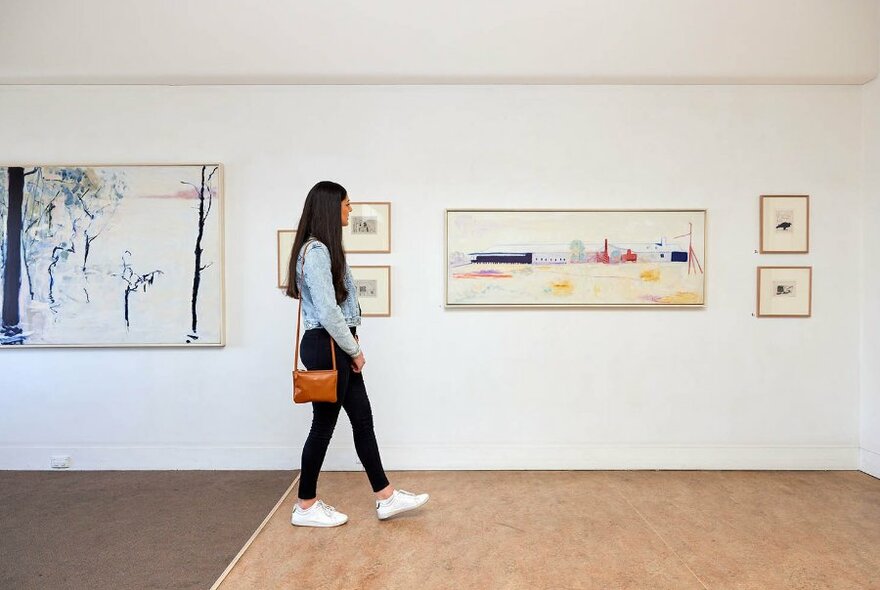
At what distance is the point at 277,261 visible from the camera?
3.61 m

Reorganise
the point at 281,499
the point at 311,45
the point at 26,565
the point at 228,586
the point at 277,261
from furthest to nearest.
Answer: the point at 277,261 < the point at 311,45 < the point at 281,499 < the point at 26,565 < the point at 228,586

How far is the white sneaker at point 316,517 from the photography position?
274cm

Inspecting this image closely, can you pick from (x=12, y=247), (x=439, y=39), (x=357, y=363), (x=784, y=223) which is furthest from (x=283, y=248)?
(x=784, y=223)

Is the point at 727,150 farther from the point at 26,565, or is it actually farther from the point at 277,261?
the point at 26,565

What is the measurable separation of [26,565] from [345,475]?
1.62 m

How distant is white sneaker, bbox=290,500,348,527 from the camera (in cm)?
274

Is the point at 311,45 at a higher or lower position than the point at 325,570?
higher

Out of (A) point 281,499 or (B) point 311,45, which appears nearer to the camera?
(A) point 281,499

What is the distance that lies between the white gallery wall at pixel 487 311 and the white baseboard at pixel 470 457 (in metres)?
0.01

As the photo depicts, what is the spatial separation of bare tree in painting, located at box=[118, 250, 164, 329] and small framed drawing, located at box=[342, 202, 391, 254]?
49.0 inches

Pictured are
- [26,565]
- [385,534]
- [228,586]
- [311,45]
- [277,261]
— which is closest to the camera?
[228,586]

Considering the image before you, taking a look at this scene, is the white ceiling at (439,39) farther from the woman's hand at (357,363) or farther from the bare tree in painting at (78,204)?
the woman's hand at (357,363)

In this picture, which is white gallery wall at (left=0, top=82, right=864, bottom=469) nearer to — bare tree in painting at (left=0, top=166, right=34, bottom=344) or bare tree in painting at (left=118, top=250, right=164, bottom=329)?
bare tree in painting at (left=0, top=166, right=34, bottom=344)

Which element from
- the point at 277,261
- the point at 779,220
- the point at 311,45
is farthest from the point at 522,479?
the point at 311,45
